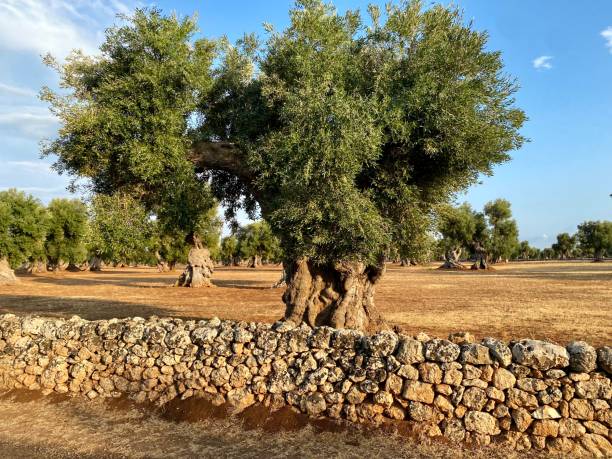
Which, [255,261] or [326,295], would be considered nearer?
[326,295]

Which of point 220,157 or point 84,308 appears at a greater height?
point 220,157

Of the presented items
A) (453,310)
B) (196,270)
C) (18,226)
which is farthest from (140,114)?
(18,226)

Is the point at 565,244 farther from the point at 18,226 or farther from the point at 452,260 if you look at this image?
the point at 18,226

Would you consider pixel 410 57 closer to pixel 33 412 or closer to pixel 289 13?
pixel 289 13

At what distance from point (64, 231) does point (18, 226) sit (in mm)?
18035

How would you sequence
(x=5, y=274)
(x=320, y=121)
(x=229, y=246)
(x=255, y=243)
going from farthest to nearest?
(x=229, y=246) < (x=255, y=243) < (x=5, y=274) < (x=320, y=121)

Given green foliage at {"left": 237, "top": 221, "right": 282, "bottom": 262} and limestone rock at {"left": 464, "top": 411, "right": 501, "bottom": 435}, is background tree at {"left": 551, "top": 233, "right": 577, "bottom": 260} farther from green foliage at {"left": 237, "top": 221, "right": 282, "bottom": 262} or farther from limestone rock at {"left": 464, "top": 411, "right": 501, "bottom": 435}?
limestone rock at {"left": 464, "top": 411, "right": 501, "bottom": 435}

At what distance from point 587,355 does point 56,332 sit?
11721 mm

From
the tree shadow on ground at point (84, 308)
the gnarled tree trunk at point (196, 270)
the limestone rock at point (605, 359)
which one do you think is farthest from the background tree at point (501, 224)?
the limestone rock at point (605, 359)

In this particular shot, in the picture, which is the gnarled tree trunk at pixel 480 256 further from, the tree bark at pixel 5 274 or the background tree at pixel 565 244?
the background tree at pixel 565 244

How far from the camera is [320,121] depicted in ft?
32.9

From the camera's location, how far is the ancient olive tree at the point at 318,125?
33.4 ft

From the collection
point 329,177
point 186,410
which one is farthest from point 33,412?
point 329,177

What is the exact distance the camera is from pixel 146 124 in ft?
38.7
